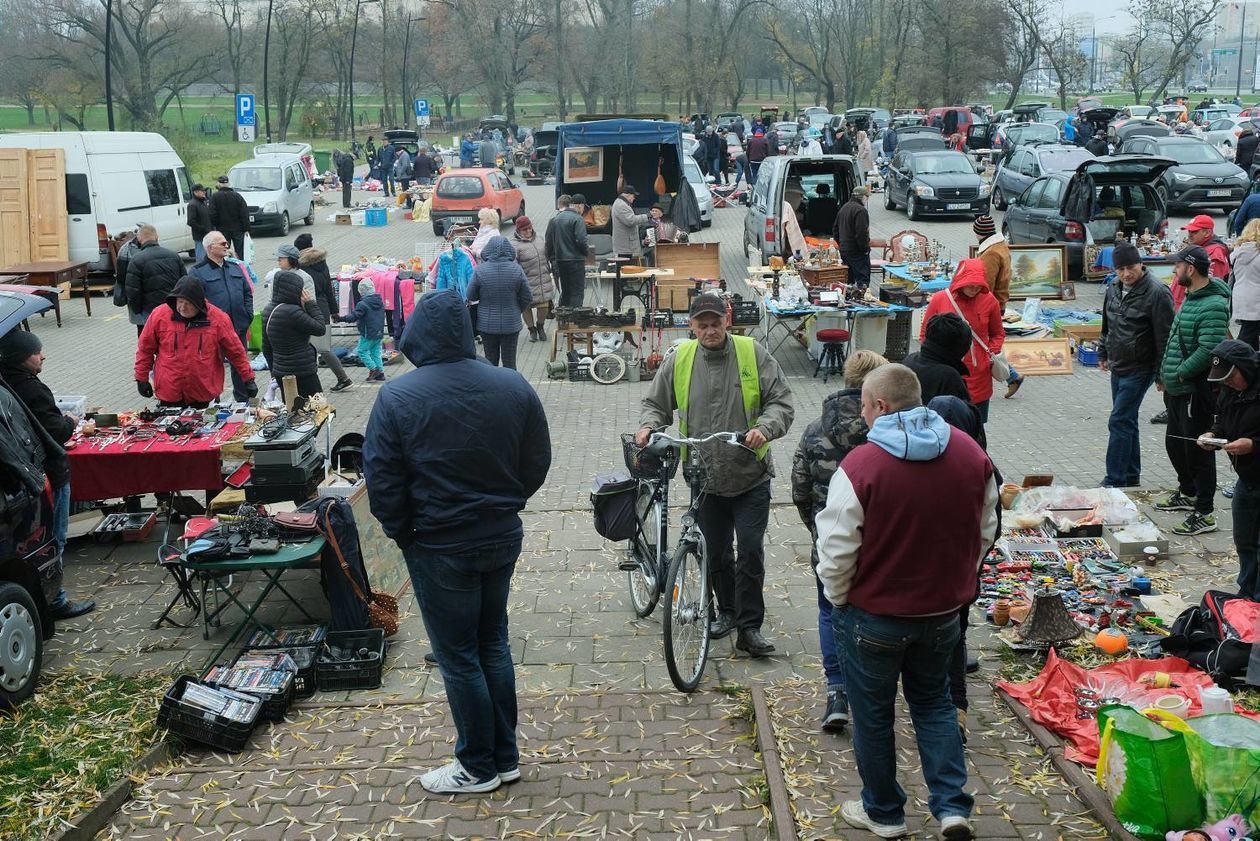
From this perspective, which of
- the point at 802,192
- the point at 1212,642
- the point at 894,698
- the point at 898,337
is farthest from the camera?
the point at 802,192

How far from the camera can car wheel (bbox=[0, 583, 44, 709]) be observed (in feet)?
19.4

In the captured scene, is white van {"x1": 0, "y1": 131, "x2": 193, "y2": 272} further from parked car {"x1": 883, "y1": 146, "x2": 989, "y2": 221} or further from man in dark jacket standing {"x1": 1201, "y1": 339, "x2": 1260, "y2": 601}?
man in dark jacket standing {"x1": 1201, "y1": 339, "x2": 1260, "y2": 601}

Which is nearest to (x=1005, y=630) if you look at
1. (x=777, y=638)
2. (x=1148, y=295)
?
(x=777, y=638)

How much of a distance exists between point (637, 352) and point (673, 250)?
2.64 m

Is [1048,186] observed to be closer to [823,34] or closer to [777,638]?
[777,638]

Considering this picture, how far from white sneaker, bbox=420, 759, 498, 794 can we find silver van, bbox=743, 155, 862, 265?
546 inches

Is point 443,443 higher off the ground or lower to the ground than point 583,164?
lower

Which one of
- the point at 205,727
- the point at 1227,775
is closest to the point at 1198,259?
the point at 1227,775

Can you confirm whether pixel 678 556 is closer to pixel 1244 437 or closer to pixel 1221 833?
pixel 1221 833

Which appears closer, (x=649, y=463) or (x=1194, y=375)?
(x=649, y=463)

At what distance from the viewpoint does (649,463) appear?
6.52 metres

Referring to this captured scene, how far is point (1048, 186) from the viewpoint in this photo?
19.5m

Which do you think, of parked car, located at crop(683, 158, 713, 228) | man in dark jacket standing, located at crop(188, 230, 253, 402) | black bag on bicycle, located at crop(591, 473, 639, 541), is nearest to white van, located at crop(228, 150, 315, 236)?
parked car, located at crop(683, 158, 713, 228)

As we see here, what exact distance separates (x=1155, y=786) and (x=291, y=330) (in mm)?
8501
